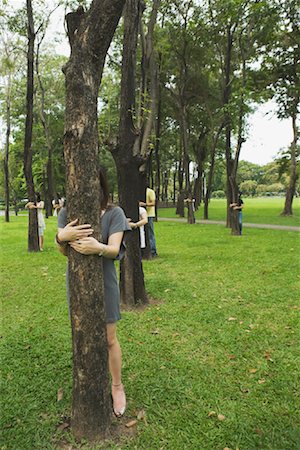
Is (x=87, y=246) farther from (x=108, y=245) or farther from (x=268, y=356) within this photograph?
(x=268, y=356)

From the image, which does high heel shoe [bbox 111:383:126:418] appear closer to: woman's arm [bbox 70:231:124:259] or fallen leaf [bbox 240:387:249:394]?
fallen leaf [bbox 240:387:249:394]

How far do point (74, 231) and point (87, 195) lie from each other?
0.25m

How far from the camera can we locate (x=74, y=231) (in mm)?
2443

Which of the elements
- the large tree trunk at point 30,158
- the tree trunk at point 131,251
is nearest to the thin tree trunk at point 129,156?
the tree trunk at point 131,251

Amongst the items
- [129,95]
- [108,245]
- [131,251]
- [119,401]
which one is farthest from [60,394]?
[129,95]

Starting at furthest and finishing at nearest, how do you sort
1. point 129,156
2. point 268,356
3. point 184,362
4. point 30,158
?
1. point 30,158
2. point 129,156
3. point 268,356
4. point 184,362

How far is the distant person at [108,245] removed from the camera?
8.07ft

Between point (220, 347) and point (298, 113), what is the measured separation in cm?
1987

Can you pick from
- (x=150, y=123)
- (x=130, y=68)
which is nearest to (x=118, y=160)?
(x=150, y=123)

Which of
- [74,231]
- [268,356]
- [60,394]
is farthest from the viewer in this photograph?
[268,356]

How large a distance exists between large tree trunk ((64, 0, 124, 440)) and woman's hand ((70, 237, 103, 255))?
64mm

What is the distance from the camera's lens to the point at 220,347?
411cm

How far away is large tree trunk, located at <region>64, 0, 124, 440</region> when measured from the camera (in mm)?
2393

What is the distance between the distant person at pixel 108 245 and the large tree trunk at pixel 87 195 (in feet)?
0.27
